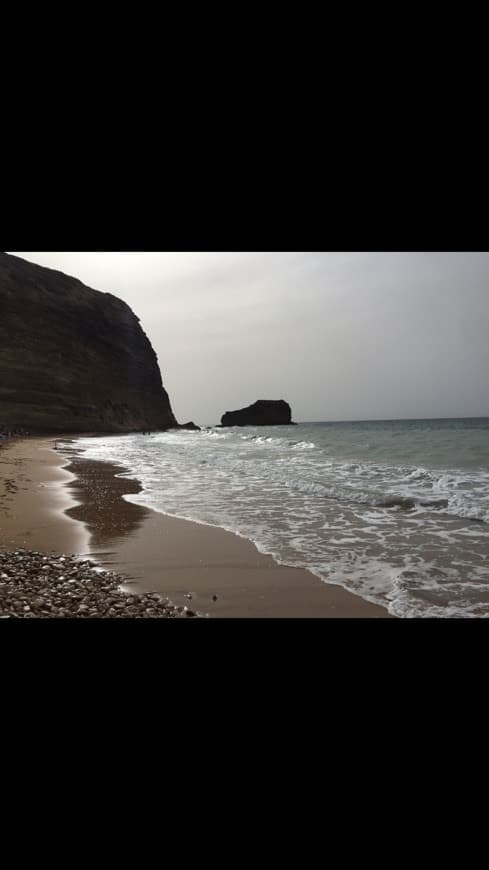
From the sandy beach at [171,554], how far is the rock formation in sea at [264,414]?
4367 inches

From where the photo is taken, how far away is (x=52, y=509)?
6.96 m

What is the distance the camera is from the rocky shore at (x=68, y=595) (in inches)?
123

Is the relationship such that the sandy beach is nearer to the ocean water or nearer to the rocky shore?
the rocky shore

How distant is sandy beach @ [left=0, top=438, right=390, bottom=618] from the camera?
3.61m

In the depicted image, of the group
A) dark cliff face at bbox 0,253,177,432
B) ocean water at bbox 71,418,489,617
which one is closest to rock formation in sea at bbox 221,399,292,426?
dark cliff face at bbox 0,253,177,432

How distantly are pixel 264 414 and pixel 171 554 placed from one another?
114 meters

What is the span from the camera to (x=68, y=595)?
340cm

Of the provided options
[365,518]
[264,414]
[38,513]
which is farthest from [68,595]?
[264,414]
